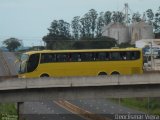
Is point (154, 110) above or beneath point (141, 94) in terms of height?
beneath

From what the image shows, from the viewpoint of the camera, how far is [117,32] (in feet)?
469

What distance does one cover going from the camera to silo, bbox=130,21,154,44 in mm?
141000

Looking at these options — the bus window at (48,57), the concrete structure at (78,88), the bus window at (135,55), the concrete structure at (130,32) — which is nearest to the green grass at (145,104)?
the bus window at (135,55)

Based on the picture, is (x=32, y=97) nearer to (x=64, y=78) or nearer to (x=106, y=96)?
(x=64, y=78)

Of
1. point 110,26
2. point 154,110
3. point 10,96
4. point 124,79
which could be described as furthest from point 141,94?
point 110,26

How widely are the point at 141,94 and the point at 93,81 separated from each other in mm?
3427

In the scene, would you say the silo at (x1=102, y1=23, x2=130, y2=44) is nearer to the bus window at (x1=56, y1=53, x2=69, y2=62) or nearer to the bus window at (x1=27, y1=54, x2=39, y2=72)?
the bus window at (x1=56, y1=53, x2=69, y2=62)

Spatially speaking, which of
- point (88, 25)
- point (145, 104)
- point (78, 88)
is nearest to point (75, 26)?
point (88, 25)

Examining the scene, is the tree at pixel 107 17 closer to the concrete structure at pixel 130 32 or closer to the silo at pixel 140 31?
the concrete structure at pixel 130 32

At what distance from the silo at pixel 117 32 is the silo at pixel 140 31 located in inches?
83.1

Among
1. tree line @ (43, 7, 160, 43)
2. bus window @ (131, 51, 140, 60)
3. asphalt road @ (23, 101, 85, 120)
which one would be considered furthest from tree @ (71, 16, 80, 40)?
bus window @ (131, 51, 140, 60)

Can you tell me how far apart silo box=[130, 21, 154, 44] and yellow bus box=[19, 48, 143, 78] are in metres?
98.8

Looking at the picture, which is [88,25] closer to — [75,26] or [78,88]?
[75,26]

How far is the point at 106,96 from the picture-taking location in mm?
32656
